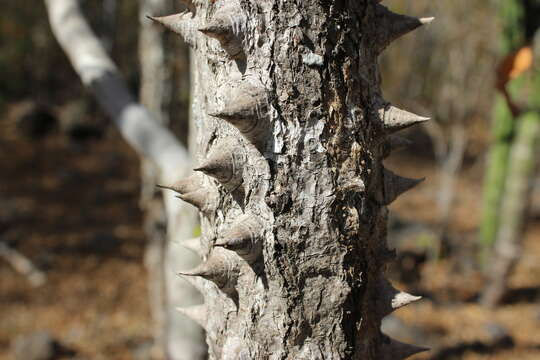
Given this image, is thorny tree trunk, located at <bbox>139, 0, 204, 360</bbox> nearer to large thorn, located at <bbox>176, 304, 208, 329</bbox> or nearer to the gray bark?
the gray bark

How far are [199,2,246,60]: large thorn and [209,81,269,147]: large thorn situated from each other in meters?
0.06

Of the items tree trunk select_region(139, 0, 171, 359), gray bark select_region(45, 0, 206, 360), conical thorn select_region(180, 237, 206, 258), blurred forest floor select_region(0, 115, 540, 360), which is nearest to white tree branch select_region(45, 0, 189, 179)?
gray bark select_region(45, 0, 206, 360)

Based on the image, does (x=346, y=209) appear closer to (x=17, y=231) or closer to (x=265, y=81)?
(x=265, y=81)

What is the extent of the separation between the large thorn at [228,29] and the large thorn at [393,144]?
364 millimetres

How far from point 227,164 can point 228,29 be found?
238mm

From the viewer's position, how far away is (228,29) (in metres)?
0.87

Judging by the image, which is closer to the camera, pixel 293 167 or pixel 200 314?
pixel 293 167

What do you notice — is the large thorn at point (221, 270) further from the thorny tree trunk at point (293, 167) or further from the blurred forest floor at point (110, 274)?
the blurred forest floor at point (110, 274)

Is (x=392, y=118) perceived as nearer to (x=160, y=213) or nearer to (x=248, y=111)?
(x=248, y=111)

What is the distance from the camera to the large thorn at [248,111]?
87cm

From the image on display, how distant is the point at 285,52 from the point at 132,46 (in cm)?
1516

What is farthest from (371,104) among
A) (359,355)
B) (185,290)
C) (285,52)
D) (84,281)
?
(84,281)

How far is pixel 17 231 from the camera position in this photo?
7574 mm

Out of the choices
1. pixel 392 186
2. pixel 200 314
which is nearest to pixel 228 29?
pixel 392 186
